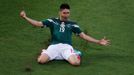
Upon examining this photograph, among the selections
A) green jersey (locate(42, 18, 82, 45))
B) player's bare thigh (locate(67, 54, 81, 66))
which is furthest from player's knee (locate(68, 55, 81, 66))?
green jersey (locate(42, 18, 82, 45))

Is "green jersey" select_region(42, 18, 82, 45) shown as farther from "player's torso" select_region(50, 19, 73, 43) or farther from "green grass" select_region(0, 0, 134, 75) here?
"green grass" select_region(0, 0, 134, 75)

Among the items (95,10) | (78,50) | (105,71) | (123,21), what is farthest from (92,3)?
(105,71)

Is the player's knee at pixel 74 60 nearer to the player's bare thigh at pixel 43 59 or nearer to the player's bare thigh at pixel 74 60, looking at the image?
the player's bare thigh at pixel 74 60

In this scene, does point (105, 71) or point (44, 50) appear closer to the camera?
point (105, 71)

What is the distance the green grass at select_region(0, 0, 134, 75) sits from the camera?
8.06 meters

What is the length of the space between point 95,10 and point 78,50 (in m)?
3.03

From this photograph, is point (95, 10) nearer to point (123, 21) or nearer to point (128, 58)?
point (123, 21)

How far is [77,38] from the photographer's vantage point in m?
9.91

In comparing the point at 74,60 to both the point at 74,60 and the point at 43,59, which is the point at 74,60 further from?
the point at 43,59

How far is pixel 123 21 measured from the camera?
36.6ft

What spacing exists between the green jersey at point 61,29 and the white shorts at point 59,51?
112 mm

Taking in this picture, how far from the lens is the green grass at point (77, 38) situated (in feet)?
26.5

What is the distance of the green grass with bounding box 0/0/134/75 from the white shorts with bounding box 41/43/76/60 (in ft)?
0.39

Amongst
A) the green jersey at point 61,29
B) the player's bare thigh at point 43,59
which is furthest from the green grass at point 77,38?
the green jersey at point 61,29
